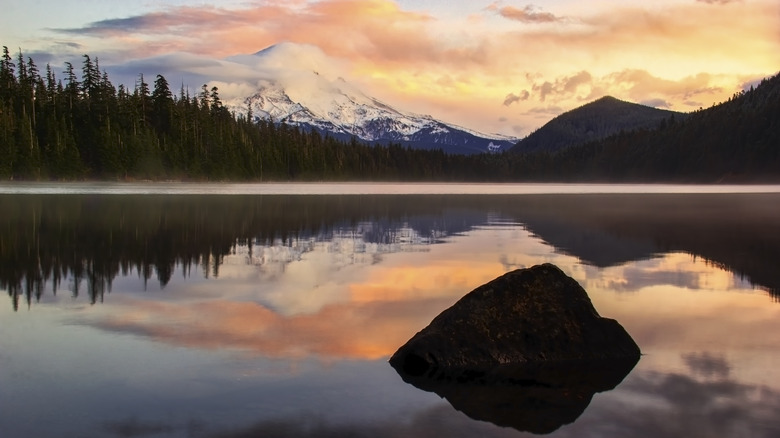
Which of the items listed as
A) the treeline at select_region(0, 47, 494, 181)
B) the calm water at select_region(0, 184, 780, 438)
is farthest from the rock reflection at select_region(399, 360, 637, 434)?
the treeline at select_region(0, 47, 494, 181)

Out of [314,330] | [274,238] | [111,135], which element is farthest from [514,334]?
[111,135]

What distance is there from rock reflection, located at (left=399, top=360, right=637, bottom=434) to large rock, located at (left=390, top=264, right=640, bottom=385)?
234mm

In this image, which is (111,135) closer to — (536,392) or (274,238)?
(274,238)

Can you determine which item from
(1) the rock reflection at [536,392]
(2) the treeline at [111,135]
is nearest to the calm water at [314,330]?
(1) the rock reflection at [536,392]

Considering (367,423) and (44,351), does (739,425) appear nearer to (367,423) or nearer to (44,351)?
(367,423)

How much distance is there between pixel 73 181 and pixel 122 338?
425 ft

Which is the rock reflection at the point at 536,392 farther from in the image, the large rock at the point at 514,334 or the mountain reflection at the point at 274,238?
the mountain reflection at the point at 274,238

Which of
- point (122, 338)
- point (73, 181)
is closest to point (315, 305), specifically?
point (122, 338)

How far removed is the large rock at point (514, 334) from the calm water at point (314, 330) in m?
0.75

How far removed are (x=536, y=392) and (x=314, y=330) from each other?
4809 millimetres

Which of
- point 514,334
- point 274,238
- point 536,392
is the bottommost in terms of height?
point 536,392

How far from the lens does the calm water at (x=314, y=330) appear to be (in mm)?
8438

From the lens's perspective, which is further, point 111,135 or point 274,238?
point 111,135

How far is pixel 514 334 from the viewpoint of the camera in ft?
37.1
